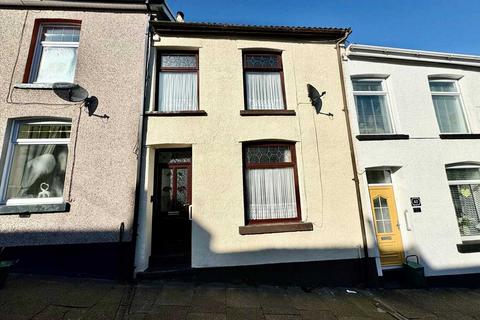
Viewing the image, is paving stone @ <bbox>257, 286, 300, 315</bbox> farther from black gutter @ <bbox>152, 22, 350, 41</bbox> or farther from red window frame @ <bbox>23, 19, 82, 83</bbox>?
red window frame @ <bbox>23, 19, 82, 83</bbox>

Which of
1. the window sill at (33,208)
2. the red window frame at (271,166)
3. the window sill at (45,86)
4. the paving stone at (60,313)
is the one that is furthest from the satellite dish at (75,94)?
the paving stone at (60,313)

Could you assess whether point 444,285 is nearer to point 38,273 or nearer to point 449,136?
point 449,136

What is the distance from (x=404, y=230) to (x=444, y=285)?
1.51 m

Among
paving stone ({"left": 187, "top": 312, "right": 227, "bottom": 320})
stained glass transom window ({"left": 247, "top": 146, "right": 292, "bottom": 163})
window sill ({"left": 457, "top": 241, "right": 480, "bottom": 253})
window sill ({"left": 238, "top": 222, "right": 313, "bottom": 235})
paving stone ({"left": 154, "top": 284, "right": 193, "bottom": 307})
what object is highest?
stained glass transom window ({"left": 247, "top": 146, "right": 292, "bottom": 163})

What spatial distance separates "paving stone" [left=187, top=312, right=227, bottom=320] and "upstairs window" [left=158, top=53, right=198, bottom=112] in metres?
4.24

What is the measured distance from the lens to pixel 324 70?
6.00m

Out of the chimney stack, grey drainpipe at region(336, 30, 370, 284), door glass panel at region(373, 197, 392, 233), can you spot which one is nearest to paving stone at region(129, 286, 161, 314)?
grey drainpipe at region(336, 30, 370, 284)

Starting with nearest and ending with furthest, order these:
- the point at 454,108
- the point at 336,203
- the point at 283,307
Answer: the point at 283,307
the point at 336,203
the point at 454,108

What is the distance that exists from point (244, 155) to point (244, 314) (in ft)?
10.5

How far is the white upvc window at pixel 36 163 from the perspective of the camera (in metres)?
4.76

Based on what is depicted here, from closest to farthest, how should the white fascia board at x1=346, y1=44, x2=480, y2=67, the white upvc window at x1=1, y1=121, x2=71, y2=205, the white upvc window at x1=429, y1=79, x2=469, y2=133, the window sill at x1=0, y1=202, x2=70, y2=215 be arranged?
the window sill at x1=0, y1=202, x2=70, y2=215 → the white upvc window at x1=1, y1=121, x2=71, y2=205 → the white fascia board at x1=346, y1=44, x2=480, y2=67 → the white upvc window at x1=429, y1=79, x2=469, y2=133

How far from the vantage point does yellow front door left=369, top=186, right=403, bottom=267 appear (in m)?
5.54

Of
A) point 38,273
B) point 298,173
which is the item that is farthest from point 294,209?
point 38,273

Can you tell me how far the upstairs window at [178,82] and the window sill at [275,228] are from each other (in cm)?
318
